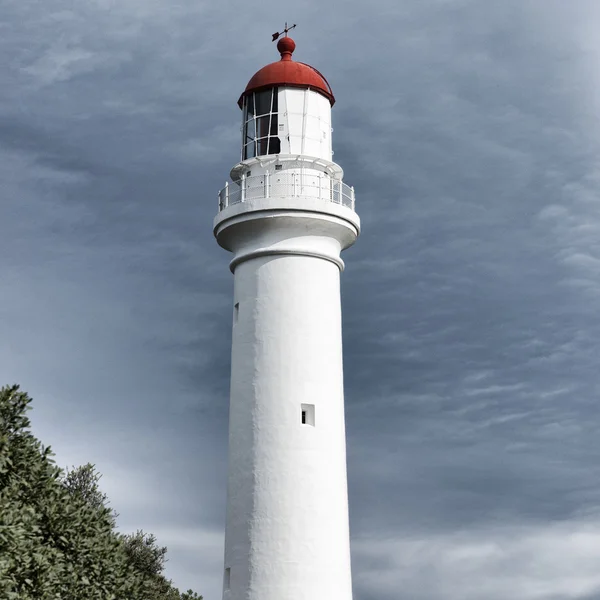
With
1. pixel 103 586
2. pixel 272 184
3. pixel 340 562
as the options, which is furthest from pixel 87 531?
pixel 272 184

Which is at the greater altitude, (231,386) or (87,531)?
(231,386)

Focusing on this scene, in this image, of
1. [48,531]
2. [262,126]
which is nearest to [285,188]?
[262,126]

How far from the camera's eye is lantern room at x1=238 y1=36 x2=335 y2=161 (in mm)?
34031

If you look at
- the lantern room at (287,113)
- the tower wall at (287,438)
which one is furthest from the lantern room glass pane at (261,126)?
the tower wall at (287,438)

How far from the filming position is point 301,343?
31.8m

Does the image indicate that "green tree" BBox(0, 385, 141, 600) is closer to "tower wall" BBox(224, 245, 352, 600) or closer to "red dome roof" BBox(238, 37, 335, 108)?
"tower wall" BBox(224, 245, 352, 600)

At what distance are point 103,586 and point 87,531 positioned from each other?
1413 millimetres

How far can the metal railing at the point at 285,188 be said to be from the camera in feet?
108

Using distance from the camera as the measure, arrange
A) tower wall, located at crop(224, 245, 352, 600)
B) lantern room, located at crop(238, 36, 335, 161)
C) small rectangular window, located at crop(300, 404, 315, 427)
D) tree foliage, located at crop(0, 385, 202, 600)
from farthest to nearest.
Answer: lantern room, located at crop(238, 36, 335, 161) → small rectangular window, located at crop(300, 404, 315, 427) → tower wall, located at crop(224, 245, 352, 600) → tree foliage, located at crop(0, 385, 202, 600)

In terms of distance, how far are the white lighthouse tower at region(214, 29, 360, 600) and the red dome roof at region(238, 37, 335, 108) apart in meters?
0.05

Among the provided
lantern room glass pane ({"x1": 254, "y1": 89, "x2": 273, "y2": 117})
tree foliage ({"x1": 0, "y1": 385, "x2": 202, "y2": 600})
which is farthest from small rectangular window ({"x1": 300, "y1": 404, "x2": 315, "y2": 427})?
lantern room glass pane ({"x1": 254, "y1": 89, "x2": 273, "y2": 117})

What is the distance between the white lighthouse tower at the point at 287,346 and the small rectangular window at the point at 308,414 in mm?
32

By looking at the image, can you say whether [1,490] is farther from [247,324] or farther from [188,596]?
[188,596]

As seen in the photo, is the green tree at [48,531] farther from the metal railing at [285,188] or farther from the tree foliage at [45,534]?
the metal railing at [285,188]
